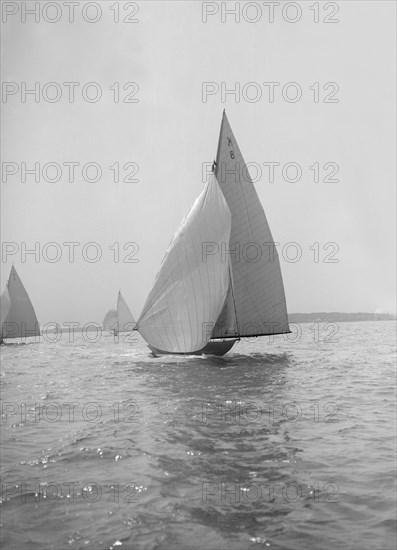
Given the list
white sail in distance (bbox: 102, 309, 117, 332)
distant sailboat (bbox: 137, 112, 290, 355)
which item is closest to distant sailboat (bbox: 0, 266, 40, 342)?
white sail in distance (bbox: 102, 309, 117, 332)

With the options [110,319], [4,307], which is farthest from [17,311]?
[110,319]

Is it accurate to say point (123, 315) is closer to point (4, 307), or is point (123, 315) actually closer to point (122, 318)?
point (122, 318)

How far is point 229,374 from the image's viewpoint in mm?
20438

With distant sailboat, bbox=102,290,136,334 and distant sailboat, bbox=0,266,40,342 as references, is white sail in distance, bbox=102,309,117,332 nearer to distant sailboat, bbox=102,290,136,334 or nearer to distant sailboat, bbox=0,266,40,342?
distant sailboat, bbox=102,290,136,334

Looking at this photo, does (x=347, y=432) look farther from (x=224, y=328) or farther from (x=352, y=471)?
(x=224, y=328)

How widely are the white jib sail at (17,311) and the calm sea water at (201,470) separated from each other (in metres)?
47.4

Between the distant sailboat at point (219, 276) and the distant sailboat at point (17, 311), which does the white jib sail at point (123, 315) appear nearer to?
the distant sailboat at point (17, 311)

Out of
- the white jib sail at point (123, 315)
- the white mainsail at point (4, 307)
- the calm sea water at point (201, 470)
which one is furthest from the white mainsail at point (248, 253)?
the white jib sail at point (123, 315)

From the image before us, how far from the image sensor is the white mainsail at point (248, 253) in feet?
95.1

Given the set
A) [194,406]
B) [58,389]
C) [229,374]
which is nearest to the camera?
[194,406]

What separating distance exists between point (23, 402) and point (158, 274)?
10224mm

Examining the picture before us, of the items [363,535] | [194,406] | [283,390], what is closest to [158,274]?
[283,390]

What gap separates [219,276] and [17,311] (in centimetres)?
4441

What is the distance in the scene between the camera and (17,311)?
6016 centimetres
